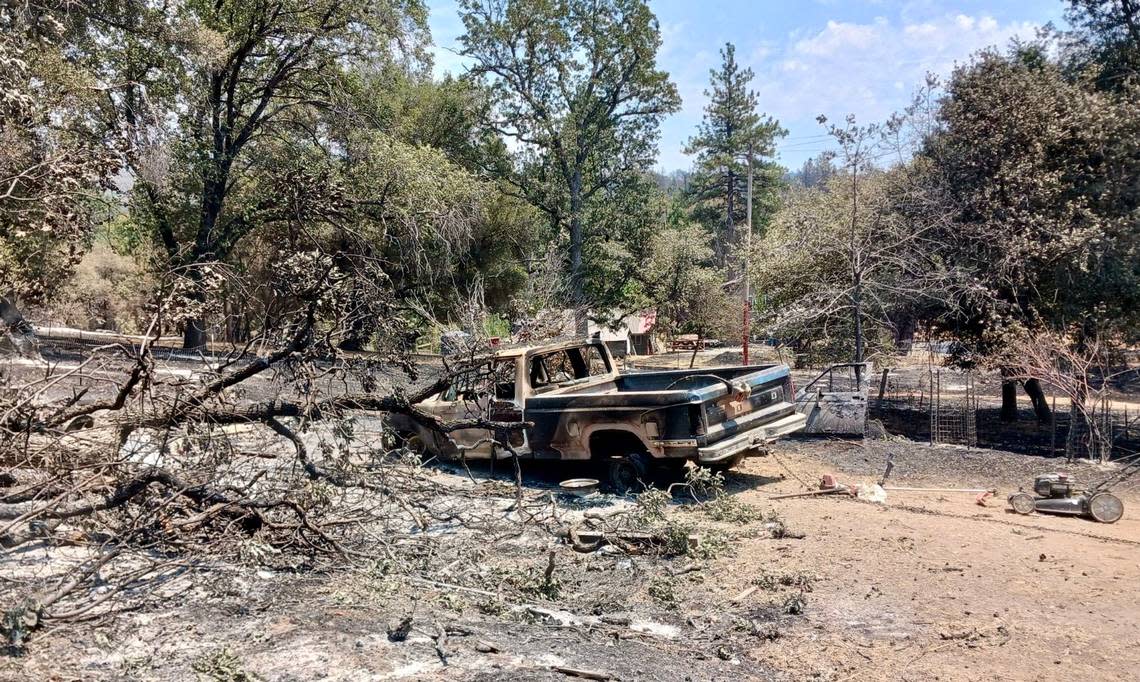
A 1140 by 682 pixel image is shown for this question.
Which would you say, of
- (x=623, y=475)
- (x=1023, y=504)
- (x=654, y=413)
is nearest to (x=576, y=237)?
(x=623, y=475)

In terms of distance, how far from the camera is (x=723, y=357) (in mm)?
28484

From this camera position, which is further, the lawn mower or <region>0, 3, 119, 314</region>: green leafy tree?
the lawn mower

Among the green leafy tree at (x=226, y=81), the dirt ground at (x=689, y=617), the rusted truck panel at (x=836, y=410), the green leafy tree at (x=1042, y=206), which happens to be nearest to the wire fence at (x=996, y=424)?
the rusted truck panel at (x=836, y=410)

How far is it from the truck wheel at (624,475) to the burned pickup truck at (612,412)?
0.01 meters

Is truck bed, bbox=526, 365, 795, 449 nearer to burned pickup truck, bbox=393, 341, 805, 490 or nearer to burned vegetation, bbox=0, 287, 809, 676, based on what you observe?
burned pickup truck, bbox=393, 341, 805, 490

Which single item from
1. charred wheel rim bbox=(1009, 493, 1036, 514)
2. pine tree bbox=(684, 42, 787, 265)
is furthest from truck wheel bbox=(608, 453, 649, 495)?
pine tree bbox=(684, 42, 787, 265)

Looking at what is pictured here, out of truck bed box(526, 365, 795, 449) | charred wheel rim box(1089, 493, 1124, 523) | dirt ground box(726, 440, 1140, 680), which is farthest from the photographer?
truck bed box(526, 365, 795, 449)

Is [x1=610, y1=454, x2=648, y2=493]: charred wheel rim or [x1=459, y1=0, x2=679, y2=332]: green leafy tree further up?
[x1=459, y1=0, x2=679, y2=332]: green leafy tree

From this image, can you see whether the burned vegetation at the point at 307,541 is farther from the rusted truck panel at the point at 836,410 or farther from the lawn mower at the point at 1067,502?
the rusted truck panel at the point at 836,410

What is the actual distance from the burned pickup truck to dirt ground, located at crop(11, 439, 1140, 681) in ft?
4.06

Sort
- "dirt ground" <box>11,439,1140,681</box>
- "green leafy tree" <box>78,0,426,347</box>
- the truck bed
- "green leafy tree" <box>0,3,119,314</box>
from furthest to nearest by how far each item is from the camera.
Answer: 1. "green leafy tree" <box>78,0,426,347</box>
2. the truck bed
3. "green leafy tree" <box>0,3,119,314</box>
4. "dirt ground" <box>11,439,1140,681</box>

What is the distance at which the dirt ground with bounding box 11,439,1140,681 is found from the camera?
4402 millimetres

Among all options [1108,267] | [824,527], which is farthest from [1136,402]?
[824,527]

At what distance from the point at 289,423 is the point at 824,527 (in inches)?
202
